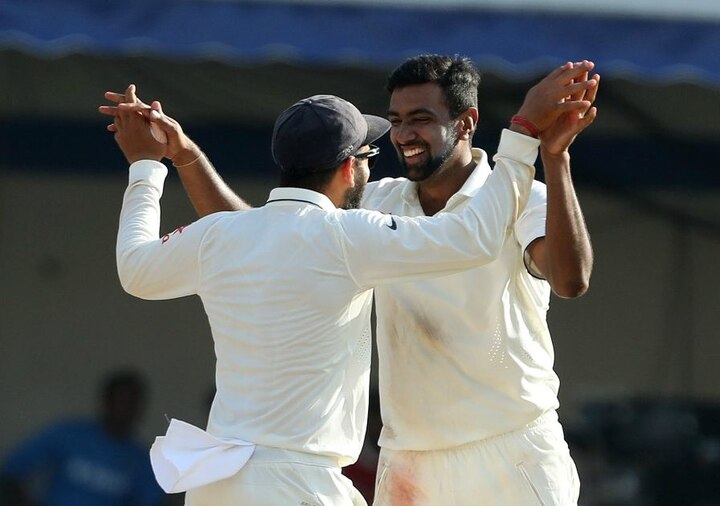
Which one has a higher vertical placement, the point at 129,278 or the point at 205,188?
the point at 205,188

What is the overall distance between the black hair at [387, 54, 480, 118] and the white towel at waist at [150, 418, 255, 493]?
45.6 inches

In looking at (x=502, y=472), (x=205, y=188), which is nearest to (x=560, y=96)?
(x=502, y=472)

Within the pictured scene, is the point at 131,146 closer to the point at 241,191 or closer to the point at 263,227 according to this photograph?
the point at 263,227

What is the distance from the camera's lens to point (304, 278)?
3445 mm

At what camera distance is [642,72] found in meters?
5.98

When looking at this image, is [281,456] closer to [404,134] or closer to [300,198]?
[300,198]

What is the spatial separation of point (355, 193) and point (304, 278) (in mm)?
336

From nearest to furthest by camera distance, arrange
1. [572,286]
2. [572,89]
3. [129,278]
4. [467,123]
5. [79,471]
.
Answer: [572,89] < [129,278] < [572,286] < [467,123] < [79,471]

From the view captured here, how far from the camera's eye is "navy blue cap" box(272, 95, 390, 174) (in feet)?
11.7

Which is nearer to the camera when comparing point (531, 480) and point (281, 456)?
point (281, 456)

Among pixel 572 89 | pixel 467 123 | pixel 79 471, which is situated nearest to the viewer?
pixel 572 89

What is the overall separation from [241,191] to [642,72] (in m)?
2.38

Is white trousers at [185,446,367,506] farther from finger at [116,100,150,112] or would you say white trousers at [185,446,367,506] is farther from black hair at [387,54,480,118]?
black hair at [387,54,480,118]

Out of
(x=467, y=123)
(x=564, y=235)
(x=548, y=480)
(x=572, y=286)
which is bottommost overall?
(x=548, y=480)
